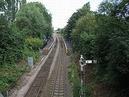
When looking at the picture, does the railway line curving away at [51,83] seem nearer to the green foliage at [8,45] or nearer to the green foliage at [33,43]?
the green foliage at [8,45]

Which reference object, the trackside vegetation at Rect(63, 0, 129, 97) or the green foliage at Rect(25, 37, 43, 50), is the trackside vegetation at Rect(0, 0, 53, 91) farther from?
the trackside vegetation at Rect(63, 0, 129, 97)

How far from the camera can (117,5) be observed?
103 feet

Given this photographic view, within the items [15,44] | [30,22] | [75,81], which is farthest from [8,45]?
[30,22]

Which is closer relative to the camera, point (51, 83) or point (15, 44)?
point (51, 83)

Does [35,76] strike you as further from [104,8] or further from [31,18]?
[31,18]

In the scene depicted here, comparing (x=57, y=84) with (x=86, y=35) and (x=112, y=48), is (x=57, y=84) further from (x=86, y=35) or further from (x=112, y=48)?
(x=112, y=48)

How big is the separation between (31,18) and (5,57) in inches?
1303

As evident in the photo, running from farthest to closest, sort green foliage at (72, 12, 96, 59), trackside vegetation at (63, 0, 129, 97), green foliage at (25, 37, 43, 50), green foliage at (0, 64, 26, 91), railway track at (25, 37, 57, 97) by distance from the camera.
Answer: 1. green foliage at (25, 37, 43, 50)
2. green foliage at (72, 12, 96, 59)
3. green foliage at (0, 64, 26, 91)
4. railway track at (25, 37, 57, 97)
5. trackside vegetation at (63, 0, 129, 97)

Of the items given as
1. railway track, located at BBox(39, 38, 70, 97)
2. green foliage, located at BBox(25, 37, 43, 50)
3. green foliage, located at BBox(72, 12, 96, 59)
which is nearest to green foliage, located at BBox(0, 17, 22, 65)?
railway track, located at BBox(39, 38, 70, 97)

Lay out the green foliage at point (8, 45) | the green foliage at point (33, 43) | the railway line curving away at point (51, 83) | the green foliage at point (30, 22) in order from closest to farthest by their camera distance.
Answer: the railway line curving away at point (51, 83) → the green foliage at point (8, 45) → the green foliage at point (33, 43) → the green foliage at point (30, 22)

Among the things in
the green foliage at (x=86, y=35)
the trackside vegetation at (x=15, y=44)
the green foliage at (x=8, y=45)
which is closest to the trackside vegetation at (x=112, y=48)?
the green foliage at (x=86, y=35)

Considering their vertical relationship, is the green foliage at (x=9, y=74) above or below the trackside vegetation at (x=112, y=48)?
below

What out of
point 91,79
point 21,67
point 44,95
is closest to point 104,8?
point 91,79

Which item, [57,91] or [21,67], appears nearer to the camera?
[57,91]
